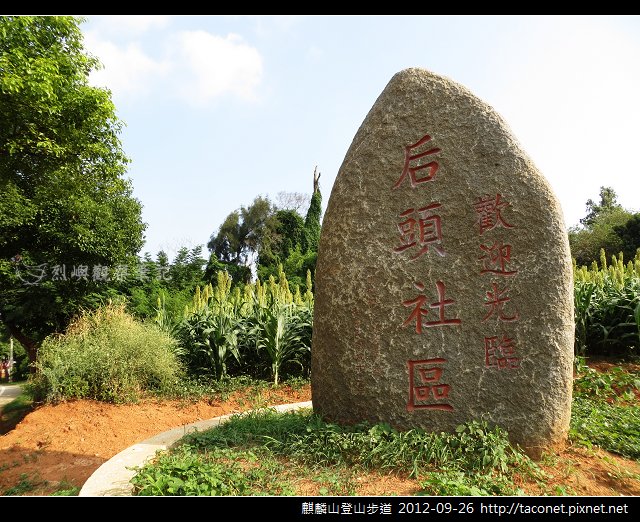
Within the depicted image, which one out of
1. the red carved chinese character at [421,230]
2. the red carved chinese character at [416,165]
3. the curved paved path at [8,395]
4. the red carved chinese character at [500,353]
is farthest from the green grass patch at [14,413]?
the red carved chinese character at [500,353]

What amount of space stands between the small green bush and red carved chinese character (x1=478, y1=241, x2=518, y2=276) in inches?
202

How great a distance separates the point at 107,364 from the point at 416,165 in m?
5.09

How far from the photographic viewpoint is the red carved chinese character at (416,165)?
12.0 feet

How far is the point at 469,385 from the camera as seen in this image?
3473 millimetres

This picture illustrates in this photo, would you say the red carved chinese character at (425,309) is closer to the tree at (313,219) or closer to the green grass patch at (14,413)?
the green grass patch at (14,413)

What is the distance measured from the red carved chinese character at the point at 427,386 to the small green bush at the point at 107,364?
449cm

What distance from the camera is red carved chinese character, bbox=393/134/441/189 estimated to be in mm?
3656

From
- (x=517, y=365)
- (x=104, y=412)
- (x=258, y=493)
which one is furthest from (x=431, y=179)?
(x=104, y=412)

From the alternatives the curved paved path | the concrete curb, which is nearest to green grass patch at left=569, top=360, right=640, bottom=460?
the concrete curb

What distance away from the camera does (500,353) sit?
3510 mm

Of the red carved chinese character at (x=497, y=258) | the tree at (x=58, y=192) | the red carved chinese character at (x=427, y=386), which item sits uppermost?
the tree at (x=58, y=192)

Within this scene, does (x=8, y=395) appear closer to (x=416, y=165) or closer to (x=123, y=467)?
(x=123, y=467)
